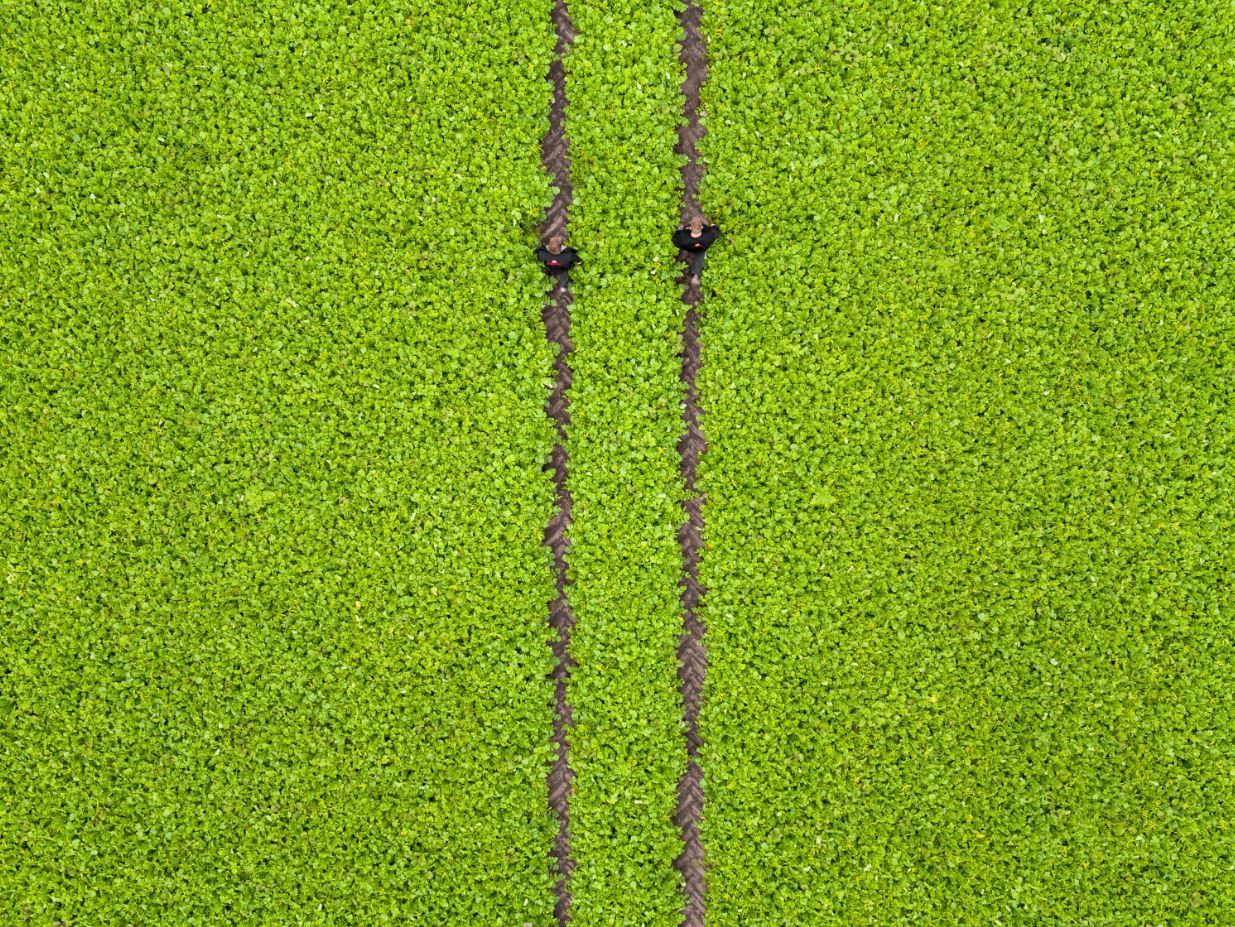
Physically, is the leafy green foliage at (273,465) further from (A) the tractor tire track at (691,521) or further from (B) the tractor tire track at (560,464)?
(A) the tractor tire track at (691,521)

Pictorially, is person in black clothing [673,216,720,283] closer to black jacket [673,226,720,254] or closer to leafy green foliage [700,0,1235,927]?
black jacket [673,226,720,254]

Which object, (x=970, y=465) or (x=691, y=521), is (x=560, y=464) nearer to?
(x=691, y=521)

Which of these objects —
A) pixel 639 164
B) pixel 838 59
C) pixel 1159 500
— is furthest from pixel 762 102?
pixel 1159 500

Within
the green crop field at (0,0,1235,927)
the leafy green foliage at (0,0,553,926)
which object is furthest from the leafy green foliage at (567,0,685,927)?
the leafy green foliage at (0,0,553,926)

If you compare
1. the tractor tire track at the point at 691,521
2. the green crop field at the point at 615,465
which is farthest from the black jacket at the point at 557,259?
the tractor tire track at the point at 691,521

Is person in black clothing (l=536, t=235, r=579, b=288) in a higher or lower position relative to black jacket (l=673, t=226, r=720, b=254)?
lower

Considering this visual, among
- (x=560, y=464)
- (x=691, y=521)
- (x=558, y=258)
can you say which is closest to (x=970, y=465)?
(x=691, y=521)
